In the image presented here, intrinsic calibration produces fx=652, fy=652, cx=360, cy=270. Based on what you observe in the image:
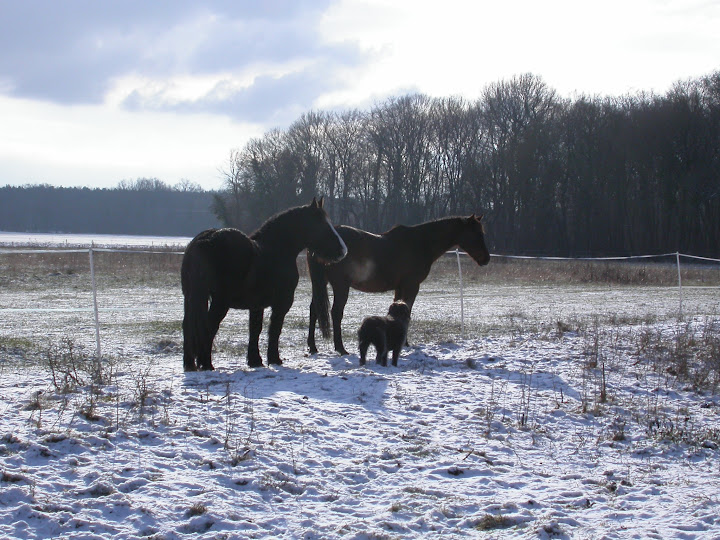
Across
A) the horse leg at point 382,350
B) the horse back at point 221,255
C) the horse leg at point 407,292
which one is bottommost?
the horse leg at point 382,350

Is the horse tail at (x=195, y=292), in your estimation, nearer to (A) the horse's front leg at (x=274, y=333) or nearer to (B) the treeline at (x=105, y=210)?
(A) the horse's front leg at (x=274, y=333)

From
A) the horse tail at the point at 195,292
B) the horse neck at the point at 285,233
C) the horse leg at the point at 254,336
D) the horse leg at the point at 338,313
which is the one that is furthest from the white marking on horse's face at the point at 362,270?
the horse tail at the point at 195,292

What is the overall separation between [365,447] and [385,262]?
5726 mm

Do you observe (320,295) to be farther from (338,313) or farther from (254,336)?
(254,336)

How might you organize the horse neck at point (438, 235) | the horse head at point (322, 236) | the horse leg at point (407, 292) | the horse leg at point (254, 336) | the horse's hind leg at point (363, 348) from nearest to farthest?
the horse leg at point (254, 336) < the horse's hind leg at point (363, 348) < the horse head at point (322, 236) < the horse leg at point (407, 292) < the horse neck at point (438, 235)

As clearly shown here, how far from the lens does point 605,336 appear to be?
11273 mm

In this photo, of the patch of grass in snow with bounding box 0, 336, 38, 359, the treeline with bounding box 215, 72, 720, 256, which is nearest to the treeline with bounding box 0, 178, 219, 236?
the treeline with bounding box 215, 72, 720, 256

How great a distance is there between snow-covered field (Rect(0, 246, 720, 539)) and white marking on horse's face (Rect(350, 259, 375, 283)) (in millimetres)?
1528

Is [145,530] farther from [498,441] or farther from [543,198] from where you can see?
[543,198]

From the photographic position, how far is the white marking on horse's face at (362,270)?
34.6ft

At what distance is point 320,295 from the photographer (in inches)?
396

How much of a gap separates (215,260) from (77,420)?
2.85 meters

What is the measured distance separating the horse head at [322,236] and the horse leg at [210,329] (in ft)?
5.62

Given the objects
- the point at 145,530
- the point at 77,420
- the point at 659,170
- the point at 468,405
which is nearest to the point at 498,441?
the point at 468,405
